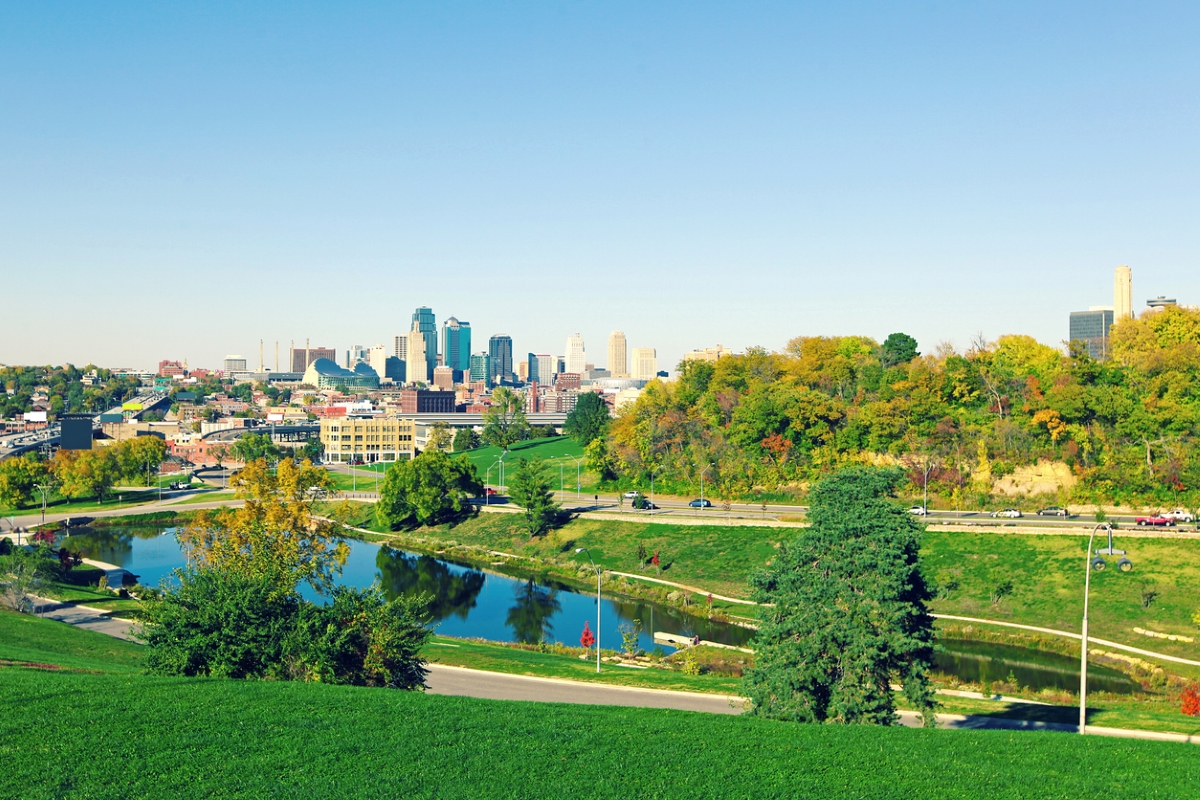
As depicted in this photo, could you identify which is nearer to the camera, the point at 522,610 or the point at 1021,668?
the point at 1021,668

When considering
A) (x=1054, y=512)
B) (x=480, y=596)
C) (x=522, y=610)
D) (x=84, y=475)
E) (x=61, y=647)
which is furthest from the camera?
(x=84, y=475)

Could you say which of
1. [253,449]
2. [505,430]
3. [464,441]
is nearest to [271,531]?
[253,449]

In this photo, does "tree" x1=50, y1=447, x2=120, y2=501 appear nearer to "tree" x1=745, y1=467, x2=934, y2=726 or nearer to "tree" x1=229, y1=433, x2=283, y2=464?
"tree" x1=229, y1=433, x2=283, y2=464

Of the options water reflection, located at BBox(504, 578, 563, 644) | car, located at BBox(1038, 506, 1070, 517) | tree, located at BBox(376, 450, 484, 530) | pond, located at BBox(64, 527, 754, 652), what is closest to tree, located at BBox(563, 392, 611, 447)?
tree, located at BBox(376, 450, 484, 530)

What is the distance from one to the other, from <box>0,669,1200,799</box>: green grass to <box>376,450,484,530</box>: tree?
65967 millimetres

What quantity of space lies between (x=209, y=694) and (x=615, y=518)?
59.7 metres

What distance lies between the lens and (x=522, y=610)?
202 ft

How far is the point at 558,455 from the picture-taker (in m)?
129

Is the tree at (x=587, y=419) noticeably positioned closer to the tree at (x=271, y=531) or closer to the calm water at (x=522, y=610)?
the calm water at (x=522, y=610)

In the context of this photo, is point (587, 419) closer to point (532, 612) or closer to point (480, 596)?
point (480, 596)

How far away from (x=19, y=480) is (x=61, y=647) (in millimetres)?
78549

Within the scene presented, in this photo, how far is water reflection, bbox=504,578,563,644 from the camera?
2163 inches

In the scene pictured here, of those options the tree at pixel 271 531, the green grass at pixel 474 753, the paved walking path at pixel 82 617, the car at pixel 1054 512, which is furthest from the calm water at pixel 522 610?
the car at pixel 1054 512

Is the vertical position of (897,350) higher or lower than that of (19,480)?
higher
